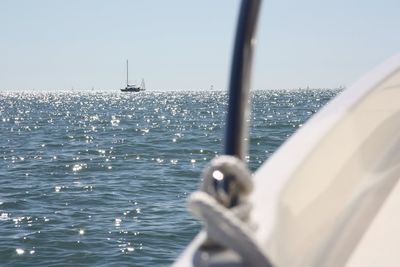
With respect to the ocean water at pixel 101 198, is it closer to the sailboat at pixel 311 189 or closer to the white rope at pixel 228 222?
the sailboat at pixel 311 189

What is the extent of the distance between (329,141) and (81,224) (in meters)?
5.88

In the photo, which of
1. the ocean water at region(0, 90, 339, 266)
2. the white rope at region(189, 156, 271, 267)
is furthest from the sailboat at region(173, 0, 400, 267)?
the ocean water at region(0, 90, 339, 266)

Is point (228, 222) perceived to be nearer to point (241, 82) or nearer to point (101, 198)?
point (241, 82)

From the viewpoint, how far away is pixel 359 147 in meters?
1.50

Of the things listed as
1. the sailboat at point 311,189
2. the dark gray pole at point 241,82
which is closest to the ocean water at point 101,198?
the sailboat at point 311,189

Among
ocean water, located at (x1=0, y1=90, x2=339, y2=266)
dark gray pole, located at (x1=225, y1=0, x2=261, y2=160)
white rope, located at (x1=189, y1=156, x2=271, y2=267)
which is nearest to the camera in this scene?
white rope, located at (x1=189, y1=156, x2=271, y2=267)

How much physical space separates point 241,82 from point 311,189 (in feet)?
1.09

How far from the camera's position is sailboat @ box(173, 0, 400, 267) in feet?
2.86

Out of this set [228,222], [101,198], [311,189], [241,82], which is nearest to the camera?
[228,222]

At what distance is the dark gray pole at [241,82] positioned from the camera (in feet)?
3.05

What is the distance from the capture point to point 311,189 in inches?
46.8

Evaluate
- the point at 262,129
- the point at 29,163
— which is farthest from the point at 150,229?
the point at 262,129

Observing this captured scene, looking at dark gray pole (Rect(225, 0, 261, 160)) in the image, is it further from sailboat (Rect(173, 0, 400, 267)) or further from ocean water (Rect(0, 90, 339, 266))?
ocean water (Rect(0, 90, 339, 266))

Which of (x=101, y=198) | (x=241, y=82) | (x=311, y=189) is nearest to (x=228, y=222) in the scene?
(x=241, y=82)
